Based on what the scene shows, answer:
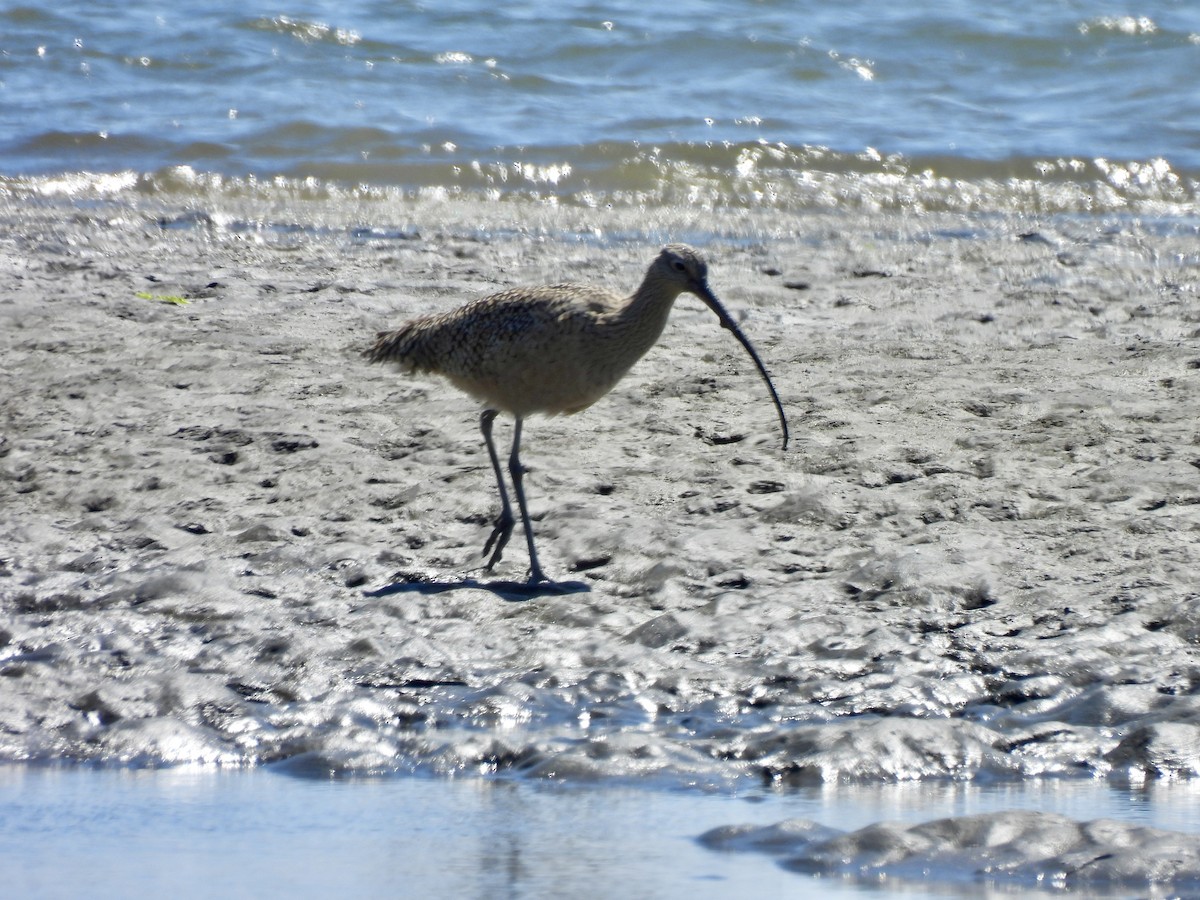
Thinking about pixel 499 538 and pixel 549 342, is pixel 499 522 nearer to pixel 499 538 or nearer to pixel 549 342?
pixel 499 538

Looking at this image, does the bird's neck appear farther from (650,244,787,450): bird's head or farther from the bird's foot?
the bird's foot

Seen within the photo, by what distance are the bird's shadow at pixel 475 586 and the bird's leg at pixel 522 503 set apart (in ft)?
0.12

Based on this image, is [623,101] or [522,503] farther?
[623,101]

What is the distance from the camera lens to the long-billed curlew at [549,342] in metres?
5.67

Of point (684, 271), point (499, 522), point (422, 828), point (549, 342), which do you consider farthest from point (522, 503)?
point (422, 828)

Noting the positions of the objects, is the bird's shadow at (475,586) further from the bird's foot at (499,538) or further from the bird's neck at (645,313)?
the bird's neck at (645,313)

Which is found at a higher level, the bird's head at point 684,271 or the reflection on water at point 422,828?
the bird's head at point 684,271

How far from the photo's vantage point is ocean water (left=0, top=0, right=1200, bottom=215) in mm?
12906

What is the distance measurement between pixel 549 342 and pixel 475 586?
89cm

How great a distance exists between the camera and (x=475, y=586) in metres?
5.27

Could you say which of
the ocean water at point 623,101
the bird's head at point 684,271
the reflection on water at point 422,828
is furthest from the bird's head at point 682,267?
the ocean water at point 623,101

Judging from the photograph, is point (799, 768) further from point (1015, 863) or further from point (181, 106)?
point (181, 106)

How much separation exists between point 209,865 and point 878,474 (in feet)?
10.8

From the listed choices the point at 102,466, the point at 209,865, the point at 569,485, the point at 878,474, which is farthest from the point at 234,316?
the point at 209,865
